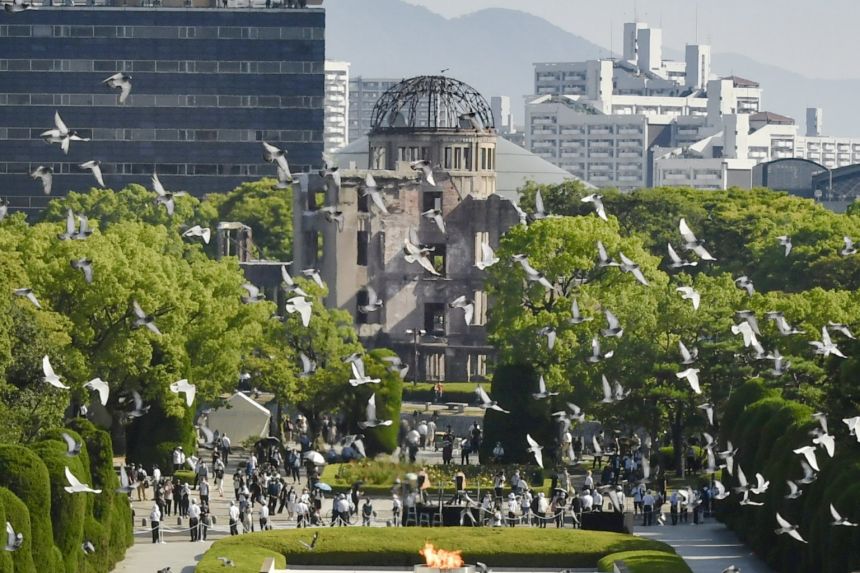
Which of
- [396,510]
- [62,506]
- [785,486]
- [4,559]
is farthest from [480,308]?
[4,559]

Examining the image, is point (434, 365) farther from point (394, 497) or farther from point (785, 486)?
point (785, 486)

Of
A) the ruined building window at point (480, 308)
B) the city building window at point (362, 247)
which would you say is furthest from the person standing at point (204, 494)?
the city building window at point (362, 247)

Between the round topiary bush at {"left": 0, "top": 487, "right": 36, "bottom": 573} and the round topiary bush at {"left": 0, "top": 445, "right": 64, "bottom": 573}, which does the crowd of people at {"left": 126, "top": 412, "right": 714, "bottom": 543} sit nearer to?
the round topiary bush at {"left": 0, "top": 445, "right": 64, "bottom": 573}

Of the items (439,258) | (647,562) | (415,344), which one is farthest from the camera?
(439,258)

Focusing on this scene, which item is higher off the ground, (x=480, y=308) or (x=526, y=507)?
(x=480, y=308)

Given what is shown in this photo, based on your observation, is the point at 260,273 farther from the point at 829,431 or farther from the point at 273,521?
the point at 829,431

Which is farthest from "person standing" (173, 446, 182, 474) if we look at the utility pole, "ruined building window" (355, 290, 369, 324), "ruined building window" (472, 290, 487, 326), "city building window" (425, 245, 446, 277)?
"ruined building window" (472, 290, 487, 326)
